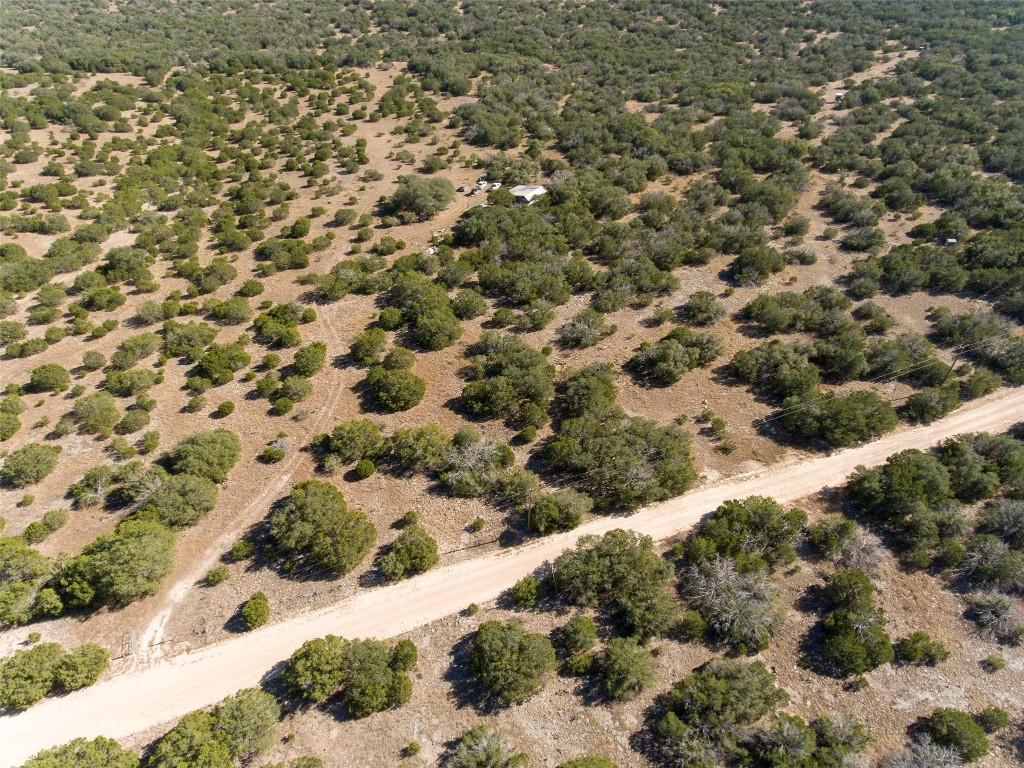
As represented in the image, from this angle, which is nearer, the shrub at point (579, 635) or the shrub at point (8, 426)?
the shrub at point (579, 635)

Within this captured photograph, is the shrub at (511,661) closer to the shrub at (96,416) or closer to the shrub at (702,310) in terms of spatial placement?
the shrub at (96,416)

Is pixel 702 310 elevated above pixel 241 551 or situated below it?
above

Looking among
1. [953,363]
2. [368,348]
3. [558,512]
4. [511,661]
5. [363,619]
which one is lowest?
[363,619]

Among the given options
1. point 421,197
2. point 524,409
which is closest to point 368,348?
point 524,409

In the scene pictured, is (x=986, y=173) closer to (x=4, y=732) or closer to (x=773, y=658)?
(x=773, y=658)

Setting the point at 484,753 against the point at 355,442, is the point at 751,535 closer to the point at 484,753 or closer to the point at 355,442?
the point at 484,753

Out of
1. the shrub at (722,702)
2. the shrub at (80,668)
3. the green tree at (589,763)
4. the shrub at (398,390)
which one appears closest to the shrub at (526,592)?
the green tree at (589,763)

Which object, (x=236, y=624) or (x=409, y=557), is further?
(x=409, y=557)
